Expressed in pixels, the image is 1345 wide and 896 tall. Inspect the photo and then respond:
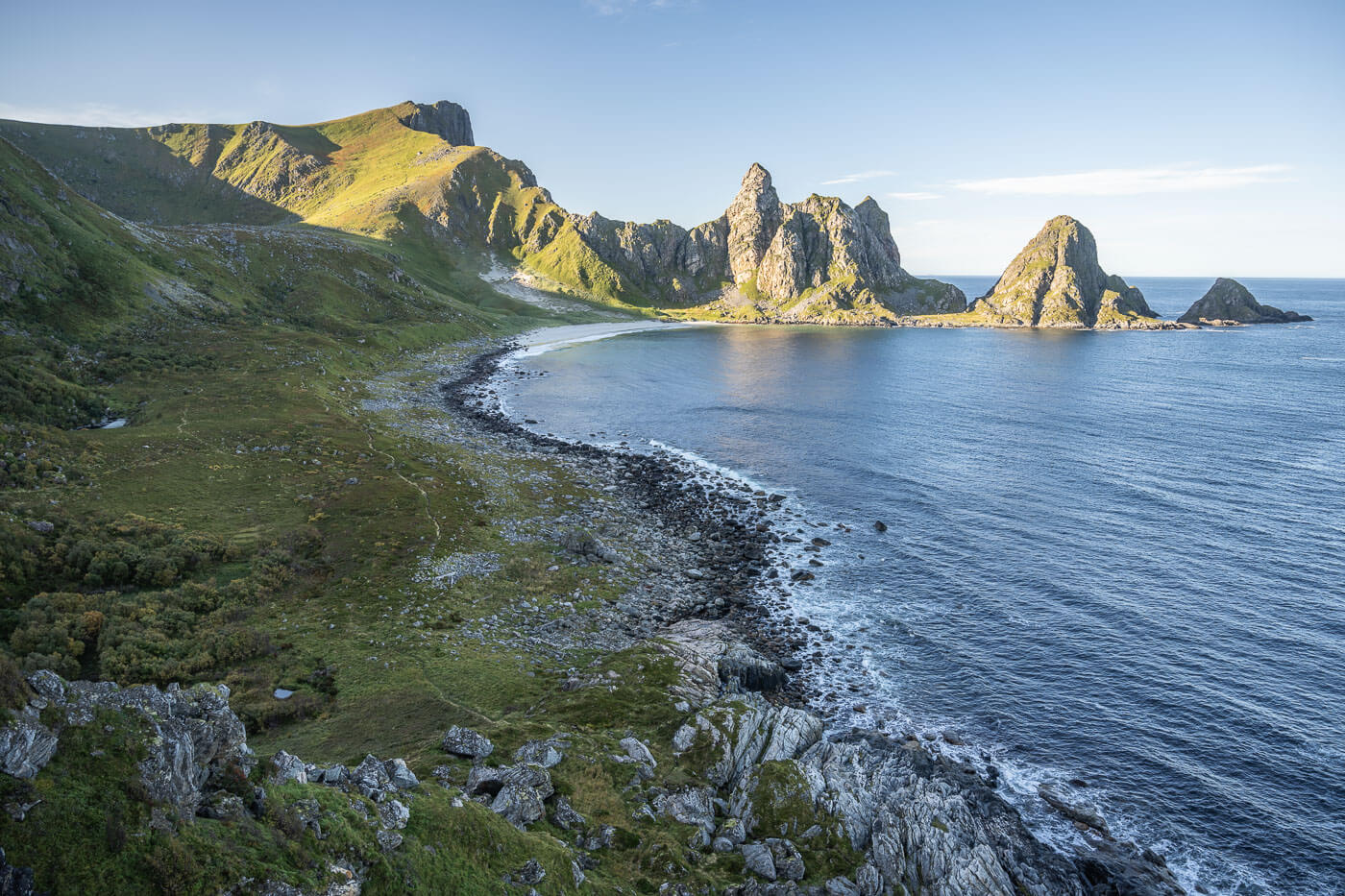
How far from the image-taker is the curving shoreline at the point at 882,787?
86.3 feet

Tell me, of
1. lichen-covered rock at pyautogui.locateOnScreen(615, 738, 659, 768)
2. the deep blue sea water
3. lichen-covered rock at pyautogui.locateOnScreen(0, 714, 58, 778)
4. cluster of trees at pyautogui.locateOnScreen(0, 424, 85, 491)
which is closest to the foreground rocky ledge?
lichen-covered rock at pyautogui.locateOnScreen(0, 714, 58, 778)

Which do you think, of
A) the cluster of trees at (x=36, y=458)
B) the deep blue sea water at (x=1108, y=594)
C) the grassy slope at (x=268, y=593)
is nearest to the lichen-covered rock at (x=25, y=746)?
the grassy slope at (x=268, y=593)

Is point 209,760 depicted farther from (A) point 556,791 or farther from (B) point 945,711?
(B) point 945,711

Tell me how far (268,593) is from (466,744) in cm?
2422

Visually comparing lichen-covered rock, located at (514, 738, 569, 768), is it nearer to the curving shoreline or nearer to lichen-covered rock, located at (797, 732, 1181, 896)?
the curving shoreline

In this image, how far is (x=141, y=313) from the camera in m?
100

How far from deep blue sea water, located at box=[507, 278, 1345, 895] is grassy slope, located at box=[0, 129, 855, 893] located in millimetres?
21265

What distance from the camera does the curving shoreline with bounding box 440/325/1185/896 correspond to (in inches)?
1035

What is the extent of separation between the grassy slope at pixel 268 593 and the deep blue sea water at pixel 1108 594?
2127 centimetres

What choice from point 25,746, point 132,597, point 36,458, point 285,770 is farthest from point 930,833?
point 36,458

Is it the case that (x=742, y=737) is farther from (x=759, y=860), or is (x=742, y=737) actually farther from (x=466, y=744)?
(x=466, y=744)

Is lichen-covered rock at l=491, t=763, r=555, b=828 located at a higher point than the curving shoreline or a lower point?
higher

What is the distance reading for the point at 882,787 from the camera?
3014 cm

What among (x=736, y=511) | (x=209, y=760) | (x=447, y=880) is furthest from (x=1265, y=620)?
(x=209, y=760)
